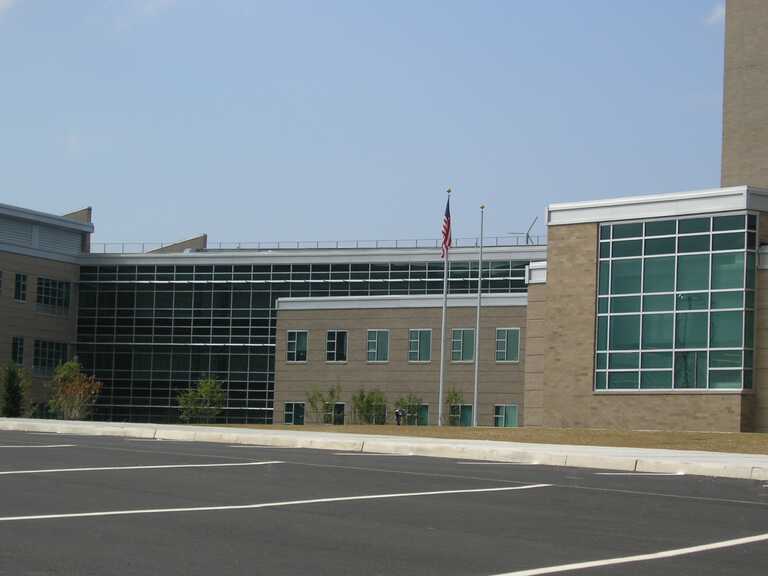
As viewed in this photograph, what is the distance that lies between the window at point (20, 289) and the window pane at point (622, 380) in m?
42.8

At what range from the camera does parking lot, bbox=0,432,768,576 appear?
31.7 feet

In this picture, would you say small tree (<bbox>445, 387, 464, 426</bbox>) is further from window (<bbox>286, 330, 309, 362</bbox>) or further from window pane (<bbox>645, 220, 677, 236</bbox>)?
window pane (<bbox>645, 220, 677, 236</bbox>)

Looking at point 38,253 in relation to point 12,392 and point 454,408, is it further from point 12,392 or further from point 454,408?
point 454,408

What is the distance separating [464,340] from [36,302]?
29215 mm

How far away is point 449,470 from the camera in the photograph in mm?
19859

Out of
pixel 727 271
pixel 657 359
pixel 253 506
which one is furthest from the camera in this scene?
pixel 657 359

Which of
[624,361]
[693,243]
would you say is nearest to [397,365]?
[624,361]

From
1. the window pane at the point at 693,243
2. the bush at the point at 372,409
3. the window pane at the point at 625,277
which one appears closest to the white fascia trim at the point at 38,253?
the bush at the point at 372,409

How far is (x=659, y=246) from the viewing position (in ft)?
157

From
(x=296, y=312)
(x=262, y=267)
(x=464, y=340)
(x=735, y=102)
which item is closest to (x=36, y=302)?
(x=262, y=267)

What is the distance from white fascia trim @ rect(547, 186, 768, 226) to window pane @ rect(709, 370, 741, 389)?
5620 millimetres

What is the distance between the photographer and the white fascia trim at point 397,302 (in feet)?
215

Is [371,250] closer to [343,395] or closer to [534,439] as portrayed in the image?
[343,395]

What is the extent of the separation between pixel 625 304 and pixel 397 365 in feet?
68.9
